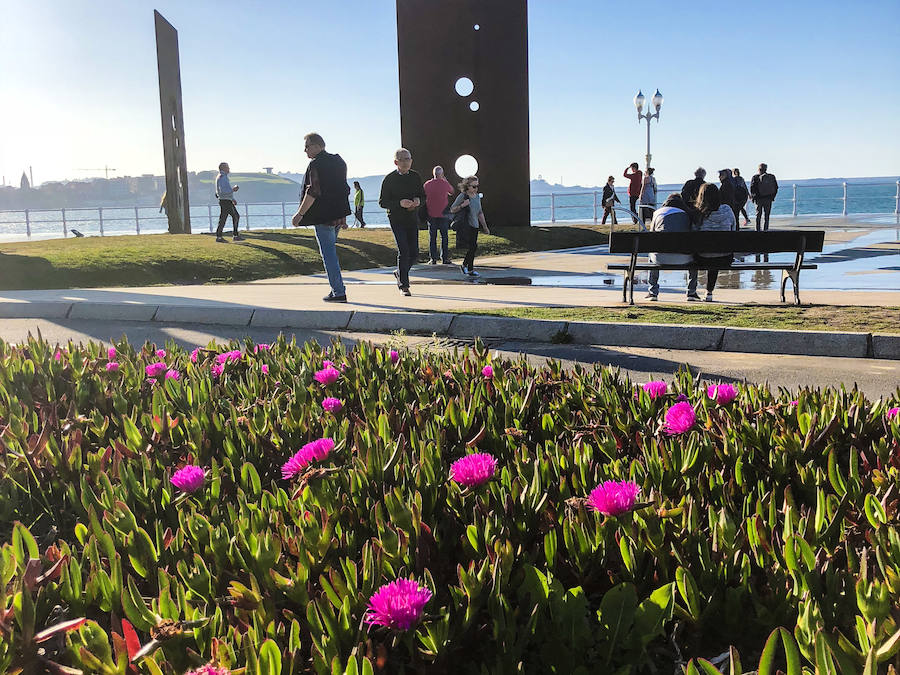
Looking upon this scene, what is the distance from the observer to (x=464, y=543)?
1783mm

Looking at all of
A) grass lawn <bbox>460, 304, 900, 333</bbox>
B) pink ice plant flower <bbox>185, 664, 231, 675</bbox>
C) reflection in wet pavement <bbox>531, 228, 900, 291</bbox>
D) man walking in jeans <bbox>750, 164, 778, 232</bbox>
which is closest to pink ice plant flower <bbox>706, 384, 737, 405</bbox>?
pink ice plant flower <bbox>185, 664, 231, 675</bbox>

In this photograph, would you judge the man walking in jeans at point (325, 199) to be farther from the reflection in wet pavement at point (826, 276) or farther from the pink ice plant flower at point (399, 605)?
the pink ice plant flower at point (399, 605)

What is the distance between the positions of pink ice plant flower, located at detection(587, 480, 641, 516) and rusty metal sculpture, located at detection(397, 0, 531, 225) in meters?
20.6

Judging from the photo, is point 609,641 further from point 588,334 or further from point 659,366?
point 588,334

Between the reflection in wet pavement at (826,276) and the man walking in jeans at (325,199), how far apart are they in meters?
3.76

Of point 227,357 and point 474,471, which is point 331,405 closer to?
point 474,471

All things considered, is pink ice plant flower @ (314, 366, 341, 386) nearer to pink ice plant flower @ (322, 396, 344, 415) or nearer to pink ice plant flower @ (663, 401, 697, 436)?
pink ice plant flower @ (322, 396, 344, 415)

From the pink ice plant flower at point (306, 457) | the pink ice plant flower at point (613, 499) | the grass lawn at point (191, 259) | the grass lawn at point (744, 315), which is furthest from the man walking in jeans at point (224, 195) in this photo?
the pink ice plant flower at point (613, 499)

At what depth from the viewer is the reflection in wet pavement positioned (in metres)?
11.7

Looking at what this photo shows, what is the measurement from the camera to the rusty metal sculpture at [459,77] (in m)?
21.9

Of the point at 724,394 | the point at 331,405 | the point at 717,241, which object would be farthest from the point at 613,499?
the point at 717,241

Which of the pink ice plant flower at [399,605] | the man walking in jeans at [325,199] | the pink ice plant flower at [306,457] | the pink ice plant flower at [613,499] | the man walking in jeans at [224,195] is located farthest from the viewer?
the man walking in jeans at [224,195]

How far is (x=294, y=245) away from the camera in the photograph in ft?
60.4

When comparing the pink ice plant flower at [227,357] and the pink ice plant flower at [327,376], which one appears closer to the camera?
the pink ice plant flower at [327,376]
